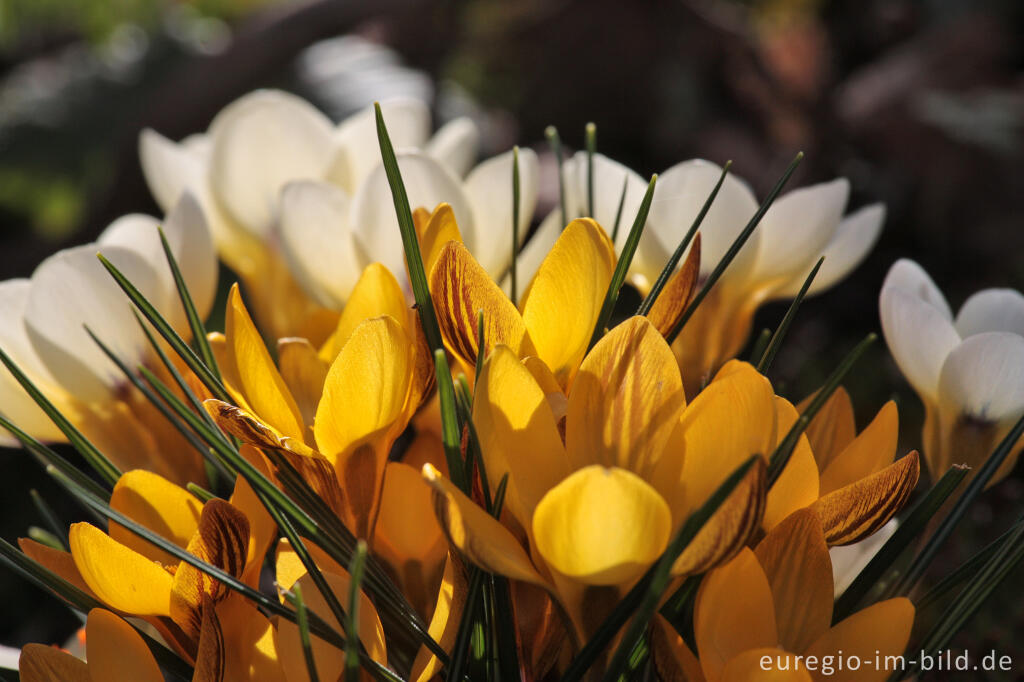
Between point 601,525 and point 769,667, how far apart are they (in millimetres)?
45

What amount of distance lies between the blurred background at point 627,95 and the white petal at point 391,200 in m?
0.47

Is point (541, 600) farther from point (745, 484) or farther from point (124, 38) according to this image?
point (124, 38)

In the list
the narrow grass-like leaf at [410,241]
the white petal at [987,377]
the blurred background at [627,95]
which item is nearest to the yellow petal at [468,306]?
the narrow grass-like leaf at [410,241]

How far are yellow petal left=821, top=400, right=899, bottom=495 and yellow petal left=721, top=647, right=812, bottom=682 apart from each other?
0.06m

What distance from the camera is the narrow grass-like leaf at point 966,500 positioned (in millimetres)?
196

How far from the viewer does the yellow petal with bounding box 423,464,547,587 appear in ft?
0.51

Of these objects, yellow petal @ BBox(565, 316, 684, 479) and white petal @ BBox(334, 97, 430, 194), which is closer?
yellow petal @ BBox(565, 316, 684, 479)

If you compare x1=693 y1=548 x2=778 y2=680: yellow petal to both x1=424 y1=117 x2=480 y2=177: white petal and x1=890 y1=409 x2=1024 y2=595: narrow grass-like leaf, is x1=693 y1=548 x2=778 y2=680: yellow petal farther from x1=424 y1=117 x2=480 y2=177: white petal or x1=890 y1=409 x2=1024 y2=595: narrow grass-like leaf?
x1=424 y1=117 x2=480 y2=177: white petal

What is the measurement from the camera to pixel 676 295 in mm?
205

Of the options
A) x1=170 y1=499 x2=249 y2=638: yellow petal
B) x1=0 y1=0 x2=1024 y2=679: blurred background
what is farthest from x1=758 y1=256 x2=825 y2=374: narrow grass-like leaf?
x1=0 y1=0 x2=1024 y2=679: blurred background

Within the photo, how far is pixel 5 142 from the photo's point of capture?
39.5 inches

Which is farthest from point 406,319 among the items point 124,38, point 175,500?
point 124,38

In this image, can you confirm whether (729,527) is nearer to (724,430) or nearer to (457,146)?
(724,430)

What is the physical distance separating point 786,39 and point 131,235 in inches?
45.4
